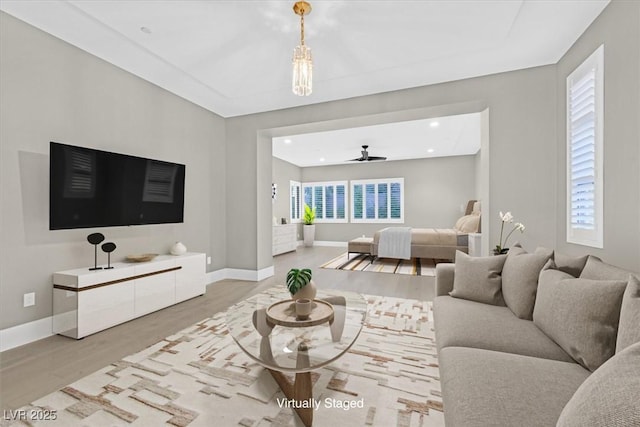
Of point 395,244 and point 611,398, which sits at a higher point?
point 611,398

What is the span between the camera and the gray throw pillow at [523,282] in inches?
71.7

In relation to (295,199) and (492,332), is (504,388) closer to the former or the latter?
(492,332)

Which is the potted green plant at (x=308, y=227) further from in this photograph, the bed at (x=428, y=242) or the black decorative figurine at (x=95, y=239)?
the black decorative figurine at (x=95, y=239)

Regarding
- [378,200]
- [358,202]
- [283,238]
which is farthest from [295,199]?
[378,200]

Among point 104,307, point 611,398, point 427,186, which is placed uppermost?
point 427,186

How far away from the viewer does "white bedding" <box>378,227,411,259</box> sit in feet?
19.5

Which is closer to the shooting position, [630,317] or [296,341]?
[630,317]

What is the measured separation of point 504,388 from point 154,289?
3336 millimetres

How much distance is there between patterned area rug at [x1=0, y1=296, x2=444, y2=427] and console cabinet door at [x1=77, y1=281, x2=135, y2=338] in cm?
74

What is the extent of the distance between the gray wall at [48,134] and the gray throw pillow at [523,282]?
3.82 meters

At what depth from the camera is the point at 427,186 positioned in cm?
850

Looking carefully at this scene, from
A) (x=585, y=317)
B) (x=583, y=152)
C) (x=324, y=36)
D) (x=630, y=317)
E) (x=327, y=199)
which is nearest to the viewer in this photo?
(x=630, y=317)

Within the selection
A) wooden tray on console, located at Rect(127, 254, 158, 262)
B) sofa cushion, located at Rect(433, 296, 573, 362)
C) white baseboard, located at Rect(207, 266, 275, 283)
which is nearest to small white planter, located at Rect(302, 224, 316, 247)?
white baseboard, located at Rect(207, 266, 275, 283)

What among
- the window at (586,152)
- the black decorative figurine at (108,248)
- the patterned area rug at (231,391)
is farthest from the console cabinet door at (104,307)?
the window at (586,152)
